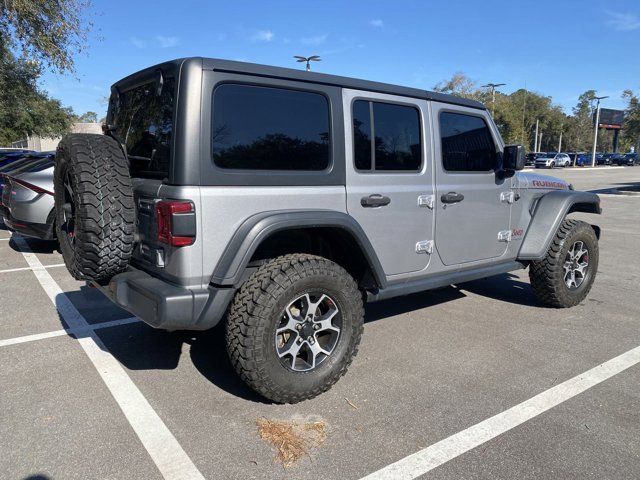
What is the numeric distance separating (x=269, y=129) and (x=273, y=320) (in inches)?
45.8

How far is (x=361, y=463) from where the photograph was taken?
2.55m

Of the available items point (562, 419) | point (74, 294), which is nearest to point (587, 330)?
point (562, 419)

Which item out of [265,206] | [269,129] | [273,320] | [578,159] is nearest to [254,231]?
[265,206]

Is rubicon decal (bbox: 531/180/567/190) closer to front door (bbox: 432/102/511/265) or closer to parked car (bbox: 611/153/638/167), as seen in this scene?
front door (bbox: 432/102/511/265)

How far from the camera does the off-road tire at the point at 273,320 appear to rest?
9.39 ft

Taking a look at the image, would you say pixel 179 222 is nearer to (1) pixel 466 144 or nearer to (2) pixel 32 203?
(1) pixel 466 144

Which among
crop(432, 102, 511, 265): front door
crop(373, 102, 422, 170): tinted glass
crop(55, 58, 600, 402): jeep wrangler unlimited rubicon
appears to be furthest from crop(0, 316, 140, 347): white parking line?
crop(432, 102, 511, 265): front door

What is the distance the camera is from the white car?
50.8m

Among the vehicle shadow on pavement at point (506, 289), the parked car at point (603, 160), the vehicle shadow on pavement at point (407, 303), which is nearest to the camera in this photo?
the vehicle shadow on pavement at point (407, 303)

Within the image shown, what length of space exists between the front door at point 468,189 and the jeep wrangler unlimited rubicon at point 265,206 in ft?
0.08

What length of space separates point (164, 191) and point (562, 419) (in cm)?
273

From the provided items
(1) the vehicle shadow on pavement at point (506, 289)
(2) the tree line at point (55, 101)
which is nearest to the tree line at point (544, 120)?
Result: (2) the tree line at point (55, 101)

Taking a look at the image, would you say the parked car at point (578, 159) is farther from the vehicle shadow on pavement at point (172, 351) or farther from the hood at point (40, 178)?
the vehicle shadow on pavement at point (172, 351)

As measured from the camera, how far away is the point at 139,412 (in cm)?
302
